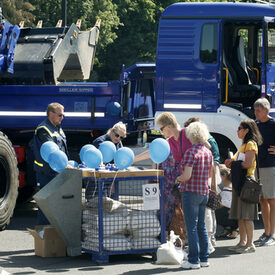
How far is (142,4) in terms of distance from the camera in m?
32.0

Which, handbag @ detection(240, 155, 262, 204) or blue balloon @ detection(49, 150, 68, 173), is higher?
blue balloon @ detection(49, 150, 68, 173)

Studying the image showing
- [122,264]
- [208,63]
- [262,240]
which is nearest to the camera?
[122,264]

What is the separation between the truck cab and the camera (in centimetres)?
996

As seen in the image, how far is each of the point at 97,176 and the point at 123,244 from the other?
2.53 ft

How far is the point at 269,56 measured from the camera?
9977mm

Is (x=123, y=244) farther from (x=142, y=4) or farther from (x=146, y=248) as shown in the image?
(x=142, y=4)

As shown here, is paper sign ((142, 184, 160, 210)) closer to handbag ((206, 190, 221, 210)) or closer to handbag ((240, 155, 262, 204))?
handbag ((206, 190, 221, 210))

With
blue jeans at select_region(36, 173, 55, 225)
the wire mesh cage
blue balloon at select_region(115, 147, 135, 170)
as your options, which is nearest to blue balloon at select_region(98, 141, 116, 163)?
the wire mesh cage

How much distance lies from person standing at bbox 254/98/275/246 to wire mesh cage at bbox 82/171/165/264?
1553mm

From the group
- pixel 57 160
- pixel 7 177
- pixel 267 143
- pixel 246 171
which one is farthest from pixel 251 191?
pixel 7 177

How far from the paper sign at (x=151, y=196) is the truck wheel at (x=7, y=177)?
2.54 metres

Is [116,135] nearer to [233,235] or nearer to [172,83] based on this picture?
[172,83]

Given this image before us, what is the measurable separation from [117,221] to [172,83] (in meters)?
3.09

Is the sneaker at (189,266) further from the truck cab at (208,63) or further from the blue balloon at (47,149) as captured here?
the truck cab at (208,63)
